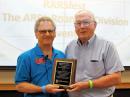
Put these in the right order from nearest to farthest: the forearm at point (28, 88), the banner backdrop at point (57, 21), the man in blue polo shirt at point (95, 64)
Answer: the forearm at point (28, 88) → the man in blue polo shirt at point (95, 64) → the banner backdrop at point (57, 21)

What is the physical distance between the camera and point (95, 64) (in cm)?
246

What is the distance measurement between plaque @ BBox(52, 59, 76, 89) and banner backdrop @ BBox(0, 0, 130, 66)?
1.23m

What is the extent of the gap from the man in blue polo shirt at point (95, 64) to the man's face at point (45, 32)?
24cm

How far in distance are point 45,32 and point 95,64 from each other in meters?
0.48

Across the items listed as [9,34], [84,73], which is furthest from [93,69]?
[9,34]

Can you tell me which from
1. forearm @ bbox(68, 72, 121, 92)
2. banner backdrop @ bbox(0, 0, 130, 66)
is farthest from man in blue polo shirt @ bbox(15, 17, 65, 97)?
banner backdrop @ bbox(0, 0, 130, 66)

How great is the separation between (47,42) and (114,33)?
1.64 metres

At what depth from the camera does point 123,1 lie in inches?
153

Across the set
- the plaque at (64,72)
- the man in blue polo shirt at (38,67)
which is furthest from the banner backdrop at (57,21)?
the plaque at (64,72)

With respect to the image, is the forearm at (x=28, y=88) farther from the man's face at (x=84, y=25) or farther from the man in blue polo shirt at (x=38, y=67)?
the man's face at (x=84, y=25)

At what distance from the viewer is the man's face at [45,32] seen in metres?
2.39

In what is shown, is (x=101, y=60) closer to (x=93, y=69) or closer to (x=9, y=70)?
(x=93, y=69)

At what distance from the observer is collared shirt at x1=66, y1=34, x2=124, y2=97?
2461 millimetres

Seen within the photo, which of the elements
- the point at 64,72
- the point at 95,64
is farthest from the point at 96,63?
the point at 64,72
